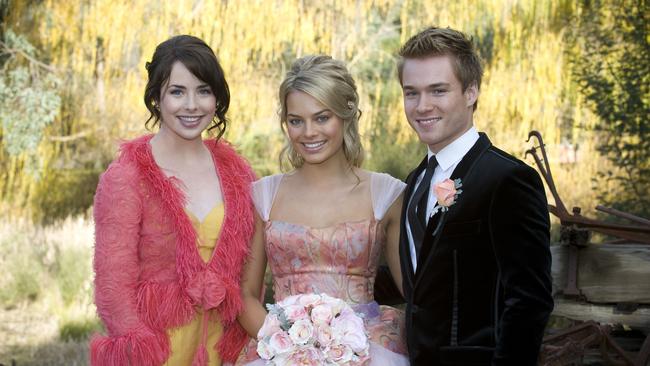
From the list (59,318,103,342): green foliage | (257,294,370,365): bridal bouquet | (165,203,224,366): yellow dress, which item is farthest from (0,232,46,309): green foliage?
(257,294,370,365): bridal bouquet

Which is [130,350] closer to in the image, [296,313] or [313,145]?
[296,313]

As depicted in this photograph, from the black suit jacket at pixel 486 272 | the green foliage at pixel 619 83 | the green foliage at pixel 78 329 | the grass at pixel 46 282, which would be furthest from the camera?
the grass at pixel 46 282

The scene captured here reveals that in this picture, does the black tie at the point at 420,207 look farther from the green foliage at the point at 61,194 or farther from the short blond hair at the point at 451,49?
the green foliage at the point at 61,194

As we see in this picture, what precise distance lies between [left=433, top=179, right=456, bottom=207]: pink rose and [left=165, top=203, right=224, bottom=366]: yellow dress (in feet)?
2.98

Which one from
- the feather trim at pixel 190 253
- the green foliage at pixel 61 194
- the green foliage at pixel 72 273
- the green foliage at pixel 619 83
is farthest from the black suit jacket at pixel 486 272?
the green foliage at pixel 61 194

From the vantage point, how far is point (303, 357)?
2.41 m

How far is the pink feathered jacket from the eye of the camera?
2689mm

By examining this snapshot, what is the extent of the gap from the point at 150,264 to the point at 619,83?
19.1 feet

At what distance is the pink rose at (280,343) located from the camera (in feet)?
7.84

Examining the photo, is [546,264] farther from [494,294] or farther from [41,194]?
[41,194]

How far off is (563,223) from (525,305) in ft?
3.16

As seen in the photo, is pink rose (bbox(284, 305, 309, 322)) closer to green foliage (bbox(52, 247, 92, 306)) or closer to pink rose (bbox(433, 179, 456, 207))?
pink rose (bbox(433, 179, 456, 207))

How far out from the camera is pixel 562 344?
285 centimetres

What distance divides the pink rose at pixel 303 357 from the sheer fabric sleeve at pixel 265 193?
685mm
